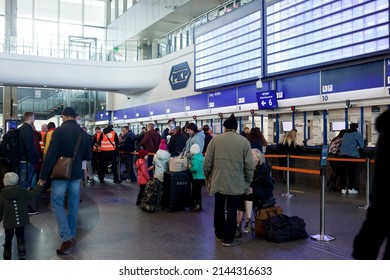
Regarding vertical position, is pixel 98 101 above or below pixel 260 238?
above

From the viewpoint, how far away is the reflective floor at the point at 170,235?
431 centimetres

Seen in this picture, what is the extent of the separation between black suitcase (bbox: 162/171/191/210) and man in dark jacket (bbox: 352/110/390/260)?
17.2ft

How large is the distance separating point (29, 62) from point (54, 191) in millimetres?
13152

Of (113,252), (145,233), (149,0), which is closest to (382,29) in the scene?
(145,233)

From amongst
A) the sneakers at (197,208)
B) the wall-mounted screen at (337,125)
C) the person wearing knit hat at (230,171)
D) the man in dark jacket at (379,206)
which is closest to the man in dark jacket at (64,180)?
the person wearing knit hat at (230,171)

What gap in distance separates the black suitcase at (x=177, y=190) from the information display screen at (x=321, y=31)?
4.31 metres

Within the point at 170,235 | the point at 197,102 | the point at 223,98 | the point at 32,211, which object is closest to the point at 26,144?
the point at 32,211

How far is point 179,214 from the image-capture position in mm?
6559

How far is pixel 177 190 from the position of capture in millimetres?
6816

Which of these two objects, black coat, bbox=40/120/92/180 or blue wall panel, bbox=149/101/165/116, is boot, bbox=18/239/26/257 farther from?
blue wall panel, bbox=149/101/165/116

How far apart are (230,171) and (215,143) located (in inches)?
15.4

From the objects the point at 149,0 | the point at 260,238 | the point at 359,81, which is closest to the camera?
the point at 260,238

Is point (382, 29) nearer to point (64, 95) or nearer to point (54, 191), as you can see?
point (54, 191)

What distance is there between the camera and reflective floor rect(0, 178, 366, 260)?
170 inches
